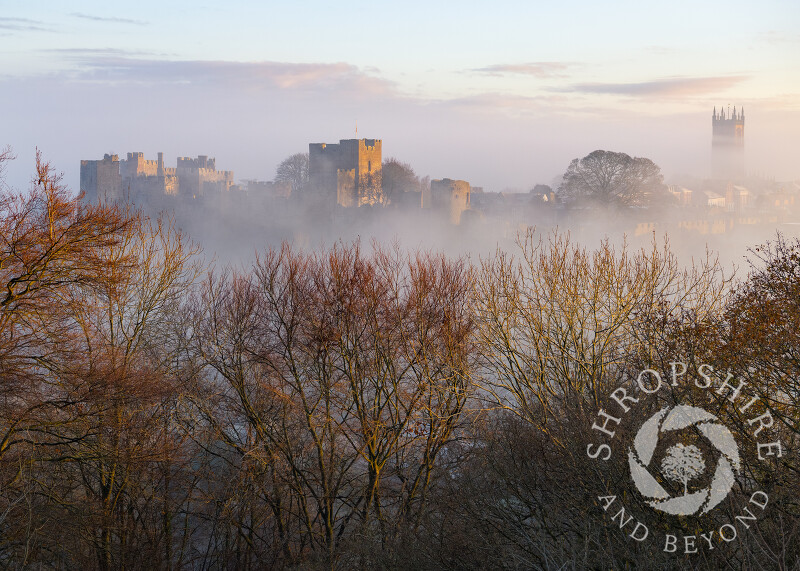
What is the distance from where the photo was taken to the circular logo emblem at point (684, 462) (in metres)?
6.72

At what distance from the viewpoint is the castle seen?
64125 millimetres

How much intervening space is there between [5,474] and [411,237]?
4438 centimetres

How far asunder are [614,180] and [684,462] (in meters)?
40.7

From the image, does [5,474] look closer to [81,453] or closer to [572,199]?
[81,453]

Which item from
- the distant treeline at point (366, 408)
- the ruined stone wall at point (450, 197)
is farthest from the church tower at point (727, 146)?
the distant treeline at point (366, 408)

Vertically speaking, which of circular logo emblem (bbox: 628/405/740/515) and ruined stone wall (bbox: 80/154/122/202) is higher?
ruined stone wall (bbox: 80/154/122/202)

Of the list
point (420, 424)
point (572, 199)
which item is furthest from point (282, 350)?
point (572, 199)

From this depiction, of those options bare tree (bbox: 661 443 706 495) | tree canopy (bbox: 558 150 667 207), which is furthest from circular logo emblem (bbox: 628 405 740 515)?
tree canopy (bbox: 558 150 667 207)

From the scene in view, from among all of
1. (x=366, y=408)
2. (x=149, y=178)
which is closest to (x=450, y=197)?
(x=149, y=178)

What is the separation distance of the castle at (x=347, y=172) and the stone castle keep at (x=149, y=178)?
1214 centimetres

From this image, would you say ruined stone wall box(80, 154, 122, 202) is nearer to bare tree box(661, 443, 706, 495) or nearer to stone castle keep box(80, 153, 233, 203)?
stone castle keep box(80, 153, 233, 203)

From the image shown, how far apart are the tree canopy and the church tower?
4930 centimetres

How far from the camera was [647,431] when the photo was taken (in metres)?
7.49

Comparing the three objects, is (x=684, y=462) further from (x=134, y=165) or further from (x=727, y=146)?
(x=727, y=146)
